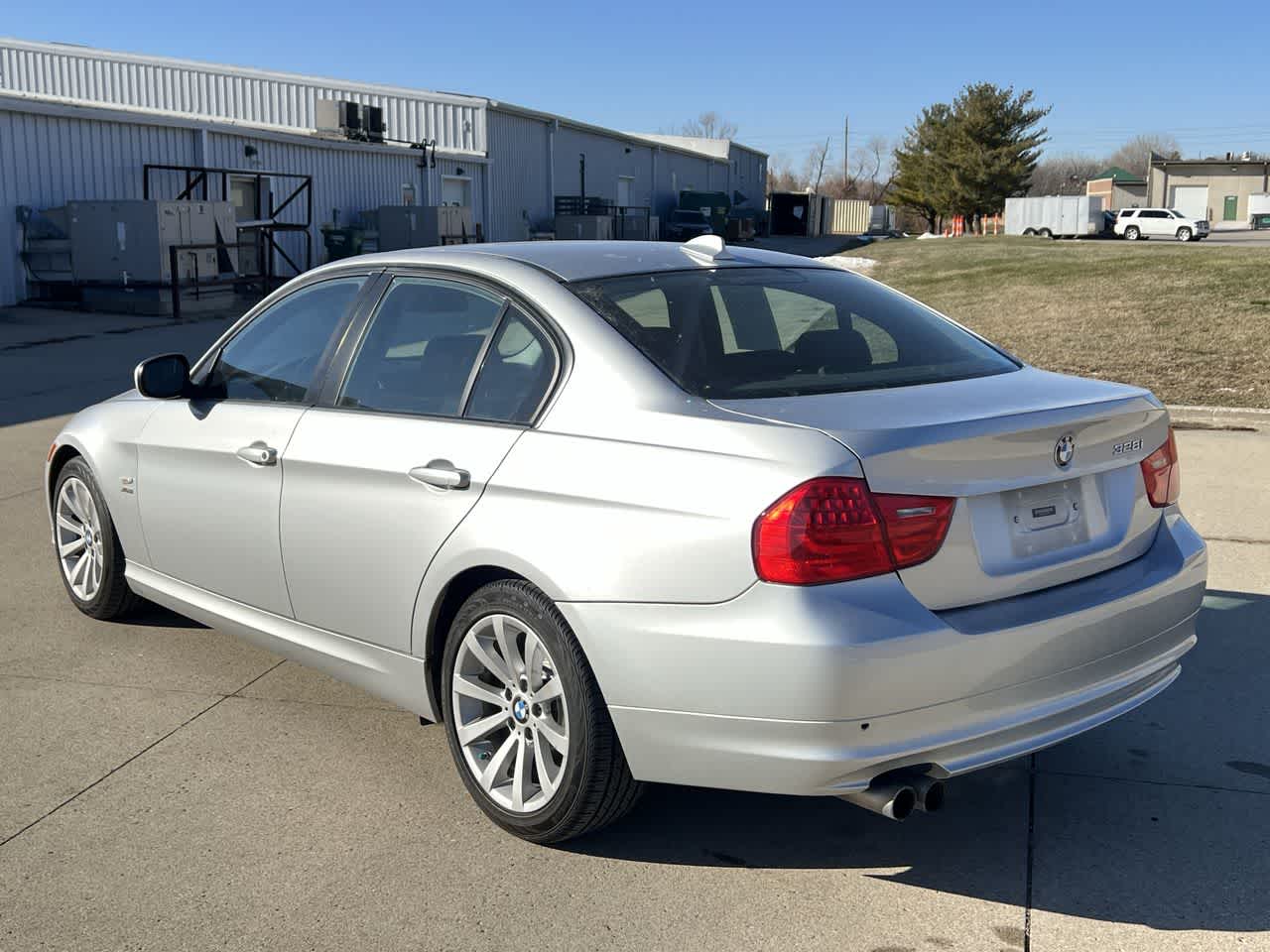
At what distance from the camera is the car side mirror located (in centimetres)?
477

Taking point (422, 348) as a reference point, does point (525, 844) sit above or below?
below

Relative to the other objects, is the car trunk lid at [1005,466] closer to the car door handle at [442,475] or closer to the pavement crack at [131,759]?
the car door handle at [442,475]

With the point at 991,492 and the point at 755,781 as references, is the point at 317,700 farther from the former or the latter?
the point at 991,492

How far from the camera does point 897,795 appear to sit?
3.06m

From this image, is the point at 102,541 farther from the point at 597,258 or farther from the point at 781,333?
the point at 781,333

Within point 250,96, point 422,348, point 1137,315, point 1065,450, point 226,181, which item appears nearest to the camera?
point 1065,450

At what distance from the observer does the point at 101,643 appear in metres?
5.32

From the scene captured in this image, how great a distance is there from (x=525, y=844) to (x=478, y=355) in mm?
1375

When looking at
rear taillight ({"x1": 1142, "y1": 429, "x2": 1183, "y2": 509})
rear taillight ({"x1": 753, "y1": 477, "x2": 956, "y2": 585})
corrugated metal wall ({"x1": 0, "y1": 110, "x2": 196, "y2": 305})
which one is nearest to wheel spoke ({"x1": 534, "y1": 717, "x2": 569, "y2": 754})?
rear taillight ({"x1": 753, "y1": 477, "x2": 956, "y2": 585})

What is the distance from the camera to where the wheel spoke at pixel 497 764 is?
3607 millimetres

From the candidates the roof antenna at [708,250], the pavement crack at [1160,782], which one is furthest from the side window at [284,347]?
the pavement crack at [1160,782]

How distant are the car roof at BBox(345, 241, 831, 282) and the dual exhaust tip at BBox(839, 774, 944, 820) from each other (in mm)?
1665

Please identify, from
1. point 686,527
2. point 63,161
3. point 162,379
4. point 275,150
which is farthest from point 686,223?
point 686,527

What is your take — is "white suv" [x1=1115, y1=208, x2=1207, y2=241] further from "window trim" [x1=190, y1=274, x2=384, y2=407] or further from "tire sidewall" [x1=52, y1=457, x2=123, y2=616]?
"window trim" [x1=190, y1=274, x2=384, y2=407]
